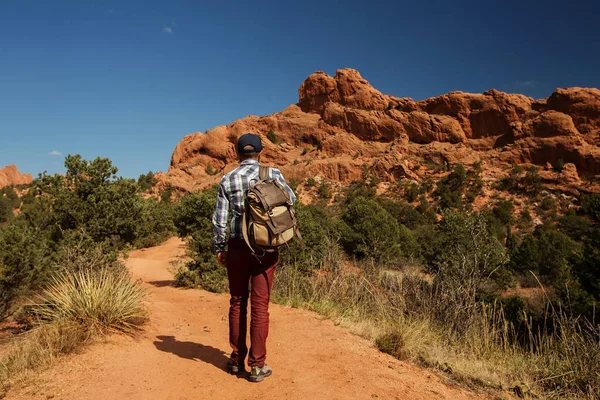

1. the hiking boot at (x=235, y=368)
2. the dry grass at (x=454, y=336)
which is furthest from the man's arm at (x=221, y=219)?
the dry grass at (x=454, y=336)

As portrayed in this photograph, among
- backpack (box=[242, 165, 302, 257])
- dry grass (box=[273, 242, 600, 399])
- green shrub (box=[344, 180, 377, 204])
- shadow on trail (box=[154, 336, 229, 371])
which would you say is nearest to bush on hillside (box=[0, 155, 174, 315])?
shadow on trail (box=[154, 336, 229, 371])

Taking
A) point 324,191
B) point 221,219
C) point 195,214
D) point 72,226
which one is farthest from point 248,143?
point 324,191

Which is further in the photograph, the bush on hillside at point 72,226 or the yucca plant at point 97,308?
the bush on hillside at point 72,226

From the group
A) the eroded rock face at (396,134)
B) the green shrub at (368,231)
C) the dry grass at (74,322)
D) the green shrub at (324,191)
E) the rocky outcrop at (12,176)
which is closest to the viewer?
the dry grass at (74,322)

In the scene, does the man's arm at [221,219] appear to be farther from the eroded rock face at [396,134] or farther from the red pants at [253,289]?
the eroded rock face at [396,134]

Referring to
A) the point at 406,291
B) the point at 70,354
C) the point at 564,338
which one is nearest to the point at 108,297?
the point at 70,354

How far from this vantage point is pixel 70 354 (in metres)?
3.29

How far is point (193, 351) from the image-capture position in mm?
3717

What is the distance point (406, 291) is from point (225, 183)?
11.5ft

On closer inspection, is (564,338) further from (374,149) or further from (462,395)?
(374,149)

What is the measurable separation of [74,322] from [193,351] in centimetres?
118

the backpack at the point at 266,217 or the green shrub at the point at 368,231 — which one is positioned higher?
the backpack at the point at 266,217

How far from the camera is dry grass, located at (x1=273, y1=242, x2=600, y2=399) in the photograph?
3.45 metres

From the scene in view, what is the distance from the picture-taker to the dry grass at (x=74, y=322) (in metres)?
3.10
